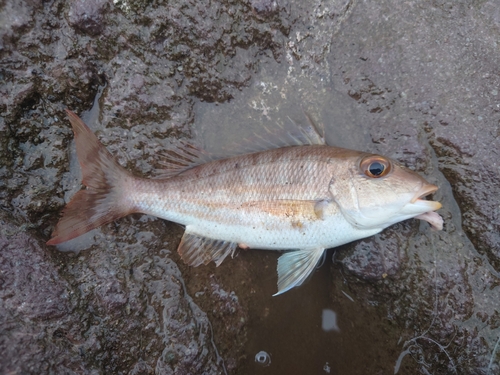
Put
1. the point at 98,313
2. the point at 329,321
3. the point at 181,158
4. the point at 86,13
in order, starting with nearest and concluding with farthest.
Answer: the point at 98,313
the point at 86,13
the point at 181,158
the point at 329,321

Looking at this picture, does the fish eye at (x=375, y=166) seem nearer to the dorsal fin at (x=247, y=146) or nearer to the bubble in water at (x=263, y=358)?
the dorsal fin at (x=247, y=146)

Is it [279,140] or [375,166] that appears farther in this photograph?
[279,140]

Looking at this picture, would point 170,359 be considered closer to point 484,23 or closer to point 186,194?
point 186,194

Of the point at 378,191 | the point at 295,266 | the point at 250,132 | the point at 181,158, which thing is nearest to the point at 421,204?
the point at 378,191

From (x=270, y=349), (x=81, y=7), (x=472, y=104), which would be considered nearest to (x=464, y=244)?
(x=472, y=104)

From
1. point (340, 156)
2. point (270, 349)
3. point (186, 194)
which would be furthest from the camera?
point (270, 349)

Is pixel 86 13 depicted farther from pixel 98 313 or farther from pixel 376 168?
pixel 376 168
